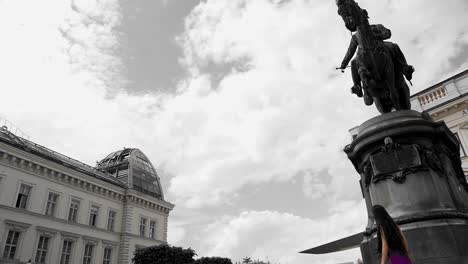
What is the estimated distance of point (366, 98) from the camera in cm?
743

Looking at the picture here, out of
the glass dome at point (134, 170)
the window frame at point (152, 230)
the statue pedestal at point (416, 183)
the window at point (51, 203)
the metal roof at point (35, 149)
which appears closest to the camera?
the statue pedestal at point (416, 183)

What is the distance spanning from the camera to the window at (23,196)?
1050 inches

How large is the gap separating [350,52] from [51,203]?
2980cm

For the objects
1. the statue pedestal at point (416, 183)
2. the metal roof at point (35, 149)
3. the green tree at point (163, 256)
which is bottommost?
the statue pedestal at point (416, 183)

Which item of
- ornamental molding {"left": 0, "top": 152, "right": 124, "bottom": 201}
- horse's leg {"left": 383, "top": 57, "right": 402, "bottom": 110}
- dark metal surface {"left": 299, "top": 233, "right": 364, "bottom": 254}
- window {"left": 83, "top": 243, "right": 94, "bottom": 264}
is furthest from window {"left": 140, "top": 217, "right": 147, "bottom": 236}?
horse's leg {"left": 383, "top": 57, "right": 402, "bottom": 110}

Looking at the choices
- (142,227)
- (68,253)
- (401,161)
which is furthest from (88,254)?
(401,161)

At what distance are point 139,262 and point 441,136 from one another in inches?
1172

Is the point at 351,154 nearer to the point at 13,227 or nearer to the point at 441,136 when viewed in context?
the point at 441,136

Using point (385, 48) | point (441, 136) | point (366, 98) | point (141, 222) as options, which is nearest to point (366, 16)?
point (385, 48)

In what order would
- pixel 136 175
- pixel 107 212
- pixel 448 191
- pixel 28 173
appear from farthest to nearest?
1. pixel 136 175
2. pixel 107 212
3. pixel 28 173
4. pixel 448 191

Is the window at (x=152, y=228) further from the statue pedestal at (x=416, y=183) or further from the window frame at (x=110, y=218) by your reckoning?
the statue pedestal at (x=416, y=183)

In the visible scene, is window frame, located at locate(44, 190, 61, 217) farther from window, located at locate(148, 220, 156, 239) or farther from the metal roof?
window, located at locate(148, 220, 156, 239)

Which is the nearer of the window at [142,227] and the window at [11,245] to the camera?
the window at [11,245]

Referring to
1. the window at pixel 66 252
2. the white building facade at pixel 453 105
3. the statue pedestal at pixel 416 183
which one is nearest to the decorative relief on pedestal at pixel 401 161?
the statue pedestal at pixel 416 183
